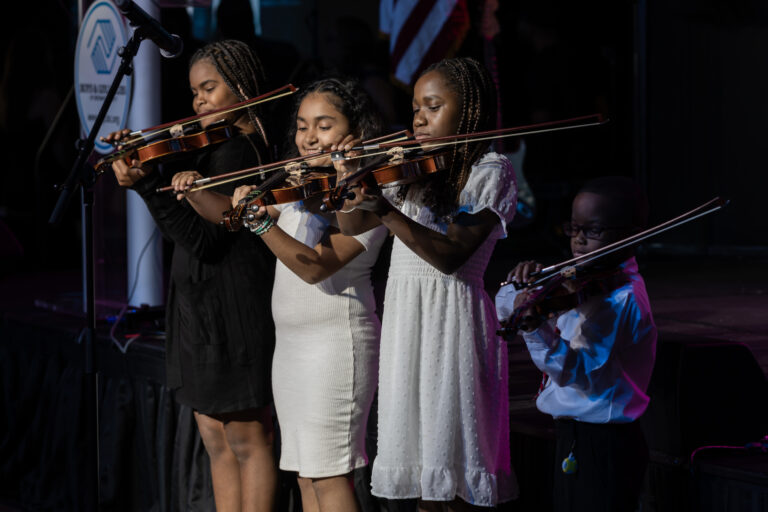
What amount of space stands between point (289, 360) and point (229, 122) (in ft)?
2.42

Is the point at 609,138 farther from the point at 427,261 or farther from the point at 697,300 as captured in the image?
Result: the point at 427,261

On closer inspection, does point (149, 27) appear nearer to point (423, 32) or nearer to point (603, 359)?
point (603, 359)

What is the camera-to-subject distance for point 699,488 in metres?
2.35

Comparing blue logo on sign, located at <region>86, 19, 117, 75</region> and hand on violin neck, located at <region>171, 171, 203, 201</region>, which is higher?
blue logo on sign, located at <region>86, 19, 117, 75</region>

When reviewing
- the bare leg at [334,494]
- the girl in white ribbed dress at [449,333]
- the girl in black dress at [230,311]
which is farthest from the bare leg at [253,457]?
the girl in white ribbed dress at [449,333]

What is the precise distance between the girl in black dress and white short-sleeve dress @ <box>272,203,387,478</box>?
257 mm

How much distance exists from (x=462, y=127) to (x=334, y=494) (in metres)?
0.99

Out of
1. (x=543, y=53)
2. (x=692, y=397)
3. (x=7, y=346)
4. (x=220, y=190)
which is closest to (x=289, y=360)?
(x=220, y=190)

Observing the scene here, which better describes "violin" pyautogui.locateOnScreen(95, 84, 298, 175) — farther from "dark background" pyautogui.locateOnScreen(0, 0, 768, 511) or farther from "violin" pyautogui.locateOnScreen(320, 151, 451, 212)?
"dark background" pyautogui.locateOnScreen(0, 0, 768, 511)

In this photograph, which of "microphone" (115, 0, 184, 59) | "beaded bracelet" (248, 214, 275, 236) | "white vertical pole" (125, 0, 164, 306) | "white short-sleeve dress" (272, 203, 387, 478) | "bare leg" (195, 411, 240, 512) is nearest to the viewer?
"beaded bracelet" (248, 214, 275, 236)

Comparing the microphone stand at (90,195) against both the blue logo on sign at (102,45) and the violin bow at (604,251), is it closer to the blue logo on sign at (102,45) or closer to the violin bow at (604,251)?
the blue logo on sign at (102,45)

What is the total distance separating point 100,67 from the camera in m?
4.14

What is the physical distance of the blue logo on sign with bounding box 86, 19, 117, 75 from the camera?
401 cm

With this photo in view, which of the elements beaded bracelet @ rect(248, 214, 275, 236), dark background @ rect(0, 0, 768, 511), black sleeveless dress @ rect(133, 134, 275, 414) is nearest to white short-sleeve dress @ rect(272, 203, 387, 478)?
beaded bracelet @ rect(248, 214, 275, 236)
